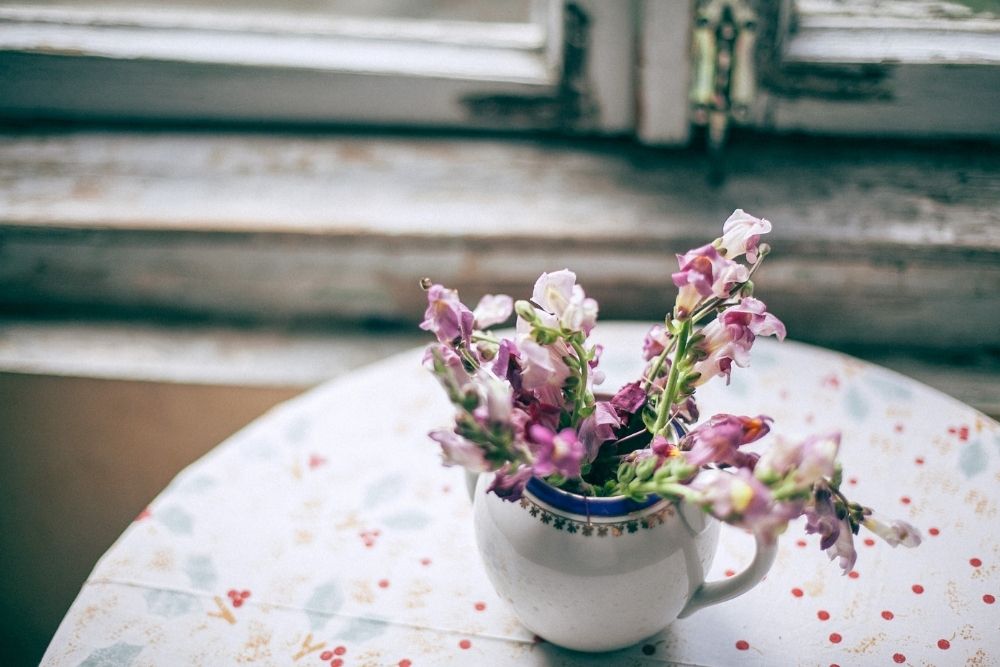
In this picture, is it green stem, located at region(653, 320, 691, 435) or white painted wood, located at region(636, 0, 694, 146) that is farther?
white painted wood, located at region(636, 0, 694, 146)

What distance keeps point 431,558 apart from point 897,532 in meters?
0.36

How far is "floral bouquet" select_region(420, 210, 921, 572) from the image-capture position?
0.40m

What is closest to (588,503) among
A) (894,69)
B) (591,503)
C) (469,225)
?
(591,503)

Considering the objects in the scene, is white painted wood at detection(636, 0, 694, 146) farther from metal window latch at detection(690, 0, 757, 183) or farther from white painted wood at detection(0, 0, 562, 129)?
white painted wood at detection(0, 0, 562, 129)

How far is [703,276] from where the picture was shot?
444mm

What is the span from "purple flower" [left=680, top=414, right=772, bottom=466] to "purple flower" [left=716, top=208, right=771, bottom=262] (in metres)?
0.10

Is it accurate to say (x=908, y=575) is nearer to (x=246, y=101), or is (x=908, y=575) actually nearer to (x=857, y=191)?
(x=857, y=191)

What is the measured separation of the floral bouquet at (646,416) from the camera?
0.40 meters

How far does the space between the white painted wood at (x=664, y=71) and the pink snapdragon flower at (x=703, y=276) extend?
0.63 metres

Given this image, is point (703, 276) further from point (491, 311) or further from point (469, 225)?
point (469, 225)

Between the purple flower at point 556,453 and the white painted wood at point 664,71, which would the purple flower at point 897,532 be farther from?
the white painted wood at point 664,71

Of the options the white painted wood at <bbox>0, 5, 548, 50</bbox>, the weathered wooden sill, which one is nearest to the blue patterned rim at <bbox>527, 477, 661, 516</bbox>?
the weathered wooden sill

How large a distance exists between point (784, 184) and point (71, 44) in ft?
3.39

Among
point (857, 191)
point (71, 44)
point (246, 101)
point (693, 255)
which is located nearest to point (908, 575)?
point (693, 255)
